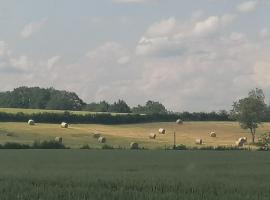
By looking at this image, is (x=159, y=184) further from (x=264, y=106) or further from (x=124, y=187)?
(x=264, y=106)

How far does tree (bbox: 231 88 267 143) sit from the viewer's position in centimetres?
10275

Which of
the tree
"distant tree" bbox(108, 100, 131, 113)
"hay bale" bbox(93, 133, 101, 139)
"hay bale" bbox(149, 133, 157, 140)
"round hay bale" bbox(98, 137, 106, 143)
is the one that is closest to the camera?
"round hay bale" bbox(98, 137, 106, 143)

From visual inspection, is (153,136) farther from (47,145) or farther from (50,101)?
(50,101)

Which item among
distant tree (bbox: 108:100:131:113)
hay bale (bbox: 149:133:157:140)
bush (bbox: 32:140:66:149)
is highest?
distant tree (bbox: 108:100:131:113)

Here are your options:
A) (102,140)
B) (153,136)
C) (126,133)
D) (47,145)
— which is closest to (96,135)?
(102,140)

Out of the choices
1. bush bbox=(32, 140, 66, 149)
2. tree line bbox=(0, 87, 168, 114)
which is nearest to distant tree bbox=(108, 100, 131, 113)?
tree line bbox=(0, 87, 168, 114)

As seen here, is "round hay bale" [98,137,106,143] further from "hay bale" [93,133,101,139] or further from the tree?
the tree

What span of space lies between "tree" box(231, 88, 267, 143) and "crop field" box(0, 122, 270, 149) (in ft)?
7.36

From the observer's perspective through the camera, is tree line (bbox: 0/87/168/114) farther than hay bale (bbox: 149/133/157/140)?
Yes

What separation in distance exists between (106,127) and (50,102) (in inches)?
2913

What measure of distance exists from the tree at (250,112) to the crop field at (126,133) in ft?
7.36

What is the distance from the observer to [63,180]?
21547mm

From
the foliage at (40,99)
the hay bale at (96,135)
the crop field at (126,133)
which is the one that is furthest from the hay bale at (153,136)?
the foliage at (40,99)

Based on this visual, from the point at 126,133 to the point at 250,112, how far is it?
71.2 feet
